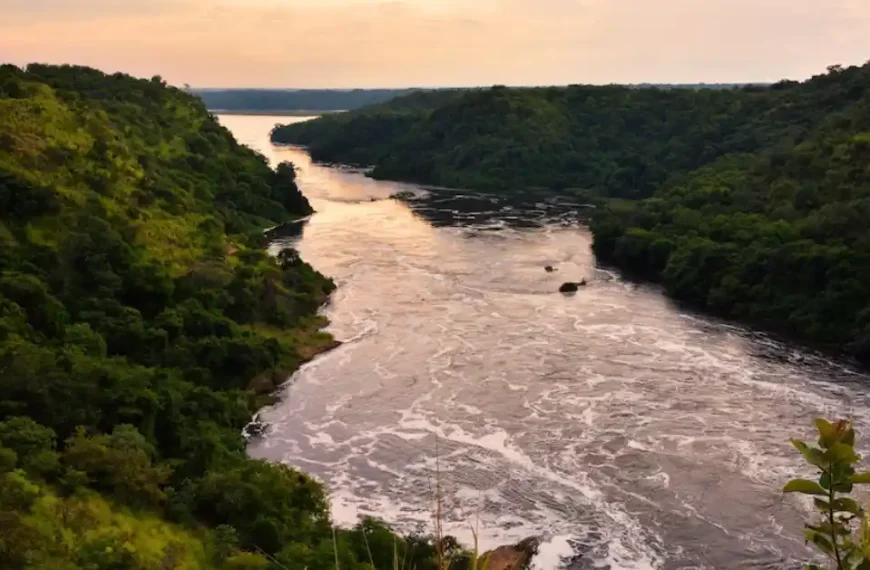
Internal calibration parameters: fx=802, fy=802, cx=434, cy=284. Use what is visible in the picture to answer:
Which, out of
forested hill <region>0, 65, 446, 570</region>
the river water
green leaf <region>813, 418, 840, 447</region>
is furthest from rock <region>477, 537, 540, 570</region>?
green leaf <region>813, 418, 840, 447</region>

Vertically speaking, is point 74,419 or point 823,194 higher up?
point 823,194

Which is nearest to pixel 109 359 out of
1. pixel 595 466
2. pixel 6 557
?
pixel 6 557

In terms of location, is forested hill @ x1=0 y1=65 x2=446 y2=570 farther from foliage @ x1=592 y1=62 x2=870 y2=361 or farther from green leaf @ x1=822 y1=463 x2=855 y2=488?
foliage @ x1=592 y1=62 x2=870 y2=361

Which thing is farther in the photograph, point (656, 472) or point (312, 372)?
point (312, 372)

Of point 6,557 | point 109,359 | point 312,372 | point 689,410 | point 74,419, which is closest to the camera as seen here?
point 6,557

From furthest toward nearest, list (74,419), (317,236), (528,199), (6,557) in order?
1. (528,199)
2. (317,236)
3. (74,419)
4. (6,557)

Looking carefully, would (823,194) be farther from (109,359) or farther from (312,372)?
(109,359)

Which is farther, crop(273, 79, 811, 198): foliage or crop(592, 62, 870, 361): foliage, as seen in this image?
crop(273, 79, 811, 198): foliage

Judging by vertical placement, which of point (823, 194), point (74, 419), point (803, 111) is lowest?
point (74, 419)
